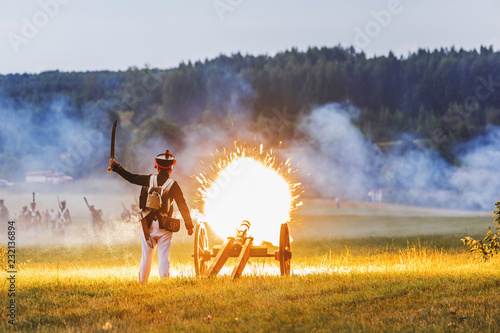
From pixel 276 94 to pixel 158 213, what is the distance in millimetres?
124206

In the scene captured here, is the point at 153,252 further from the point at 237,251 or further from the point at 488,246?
the point at 488,246

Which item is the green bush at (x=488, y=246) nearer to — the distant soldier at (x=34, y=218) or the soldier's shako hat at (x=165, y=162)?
the soldier's shako hat at (x=165, y=162)

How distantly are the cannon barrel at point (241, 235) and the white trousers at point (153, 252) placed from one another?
58.1 inches

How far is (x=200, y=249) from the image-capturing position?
1531cm

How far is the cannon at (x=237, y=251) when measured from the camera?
14461mm

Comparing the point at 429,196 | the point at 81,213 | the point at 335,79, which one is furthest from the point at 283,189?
the point at 335,79

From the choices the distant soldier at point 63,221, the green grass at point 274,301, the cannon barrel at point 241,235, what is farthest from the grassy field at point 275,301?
the distant soldier at point 63,221

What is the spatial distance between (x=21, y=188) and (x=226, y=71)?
8552 centimetres

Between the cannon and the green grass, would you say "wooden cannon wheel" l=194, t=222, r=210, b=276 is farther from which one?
the green grass

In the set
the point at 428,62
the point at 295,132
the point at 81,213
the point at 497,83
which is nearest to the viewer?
the point at 81,213

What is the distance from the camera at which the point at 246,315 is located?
34.0 ft

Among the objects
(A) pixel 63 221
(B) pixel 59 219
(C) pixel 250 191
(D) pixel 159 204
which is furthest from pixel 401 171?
(D) pixel 159 204

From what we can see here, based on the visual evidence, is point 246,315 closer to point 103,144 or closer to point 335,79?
point 103,144

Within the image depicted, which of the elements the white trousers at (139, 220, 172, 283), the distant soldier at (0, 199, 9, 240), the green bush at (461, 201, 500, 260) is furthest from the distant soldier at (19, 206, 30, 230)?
the green bush at (461, 201, 500, 260)
